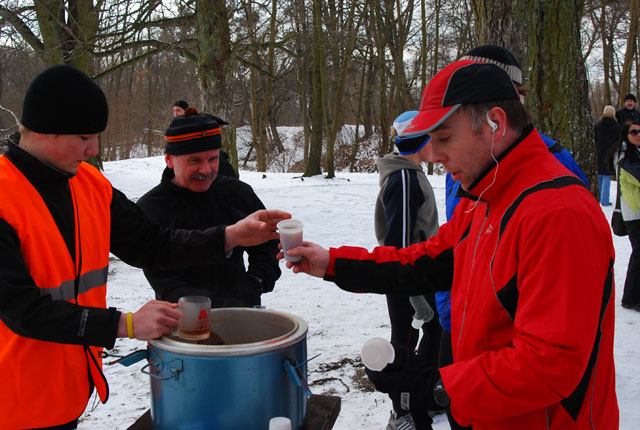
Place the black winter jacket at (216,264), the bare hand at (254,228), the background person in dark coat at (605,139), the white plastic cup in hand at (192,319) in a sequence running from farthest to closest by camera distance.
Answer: the background person in dark coat at (605,139), the black winter jacket at (216,264), the bare hand at (254,228), the white plastic cup in hand at (192,319)

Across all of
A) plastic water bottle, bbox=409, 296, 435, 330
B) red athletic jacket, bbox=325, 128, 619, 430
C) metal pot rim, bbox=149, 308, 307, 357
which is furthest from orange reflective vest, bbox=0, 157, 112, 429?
plastic water bottle, bbox=409, 296, 435, 330

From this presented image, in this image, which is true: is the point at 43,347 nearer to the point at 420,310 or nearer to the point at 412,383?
the point at 412,383

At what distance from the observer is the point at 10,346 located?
178 centimetres

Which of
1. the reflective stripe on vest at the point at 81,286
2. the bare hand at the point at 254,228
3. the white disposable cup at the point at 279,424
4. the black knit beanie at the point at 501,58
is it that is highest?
the black knit beanie at the point at 501,58

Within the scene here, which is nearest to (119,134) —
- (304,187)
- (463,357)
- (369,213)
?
(304,187)

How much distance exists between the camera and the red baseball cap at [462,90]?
157 cm

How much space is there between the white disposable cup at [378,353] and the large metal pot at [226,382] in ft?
0.84

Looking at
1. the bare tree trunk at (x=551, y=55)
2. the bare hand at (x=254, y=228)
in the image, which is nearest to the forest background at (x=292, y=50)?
the bare tree trunk at (x=551, y=55)

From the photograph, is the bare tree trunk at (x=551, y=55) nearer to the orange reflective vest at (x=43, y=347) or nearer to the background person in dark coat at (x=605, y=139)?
the orange reflective vest at (x=43, y=347)

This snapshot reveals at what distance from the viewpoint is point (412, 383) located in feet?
5.70

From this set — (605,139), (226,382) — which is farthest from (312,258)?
(605,139)

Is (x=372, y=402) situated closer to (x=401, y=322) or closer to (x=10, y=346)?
(x=401, y=322)

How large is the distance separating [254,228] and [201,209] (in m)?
0.73

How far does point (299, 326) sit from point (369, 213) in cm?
872
